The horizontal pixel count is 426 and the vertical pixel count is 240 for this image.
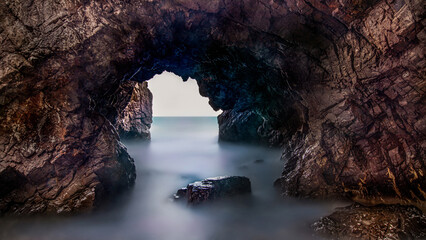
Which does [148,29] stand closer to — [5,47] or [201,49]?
[201,49]

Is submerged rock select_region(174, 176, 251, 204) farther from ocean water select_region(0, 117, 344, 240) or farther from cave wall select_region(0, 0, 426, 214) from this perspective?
cave wall select_region(0, 0, 426, 214)

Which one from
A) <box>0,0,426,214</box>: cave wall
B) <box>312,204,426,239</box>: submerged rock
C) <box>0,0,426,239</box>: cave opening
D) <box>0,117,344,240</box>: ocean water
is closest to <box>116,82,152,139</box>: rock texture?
<box>0,117,344,240</box>: ocean water

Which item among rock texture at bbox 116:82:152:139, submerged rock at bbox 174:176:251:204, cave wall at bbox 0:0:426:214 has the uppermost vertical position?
rock texture at bbox 116:82:152:139

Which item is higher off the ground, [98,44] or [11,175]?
[98,44]

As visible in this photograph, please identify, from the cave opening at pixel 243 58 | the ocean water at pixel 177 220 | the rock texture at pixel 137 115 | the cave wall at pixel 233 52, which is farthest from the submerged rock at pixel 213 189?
the rock texture at pixel 137 115

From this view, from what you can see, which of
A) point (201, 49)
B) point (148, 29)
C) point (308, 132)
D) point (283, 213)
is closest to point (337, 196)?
point (283, 213)

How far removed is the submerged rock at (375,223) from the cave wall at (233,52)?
0.63m

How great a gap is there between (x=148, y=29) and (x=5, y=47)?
3.55 m

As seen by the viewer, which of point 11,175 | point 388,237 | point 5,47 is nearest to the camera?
point 388,237

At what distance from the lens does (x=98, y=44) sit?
6.03 m

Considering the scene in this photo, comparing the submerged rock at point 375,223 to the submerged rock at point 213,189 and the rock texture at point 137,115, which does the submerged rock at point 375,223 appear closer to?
the submerged rock at point 213,189

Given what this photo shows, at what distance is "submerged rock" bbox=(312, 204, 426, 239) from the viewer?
4.84 m

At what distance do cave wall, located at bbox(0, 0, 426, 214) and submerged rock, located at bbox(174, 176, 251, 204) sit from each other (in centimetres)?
173

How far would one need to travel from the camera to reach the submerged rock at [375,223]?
191 inches
